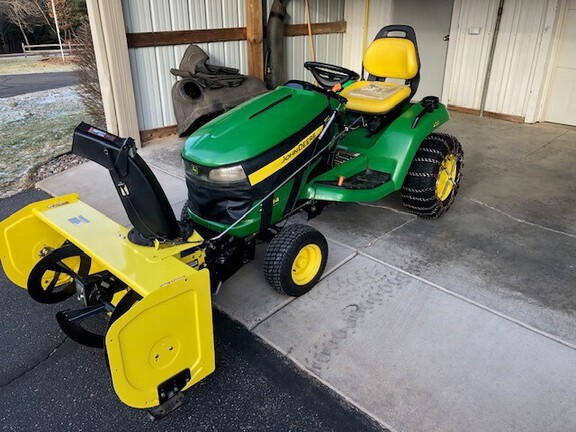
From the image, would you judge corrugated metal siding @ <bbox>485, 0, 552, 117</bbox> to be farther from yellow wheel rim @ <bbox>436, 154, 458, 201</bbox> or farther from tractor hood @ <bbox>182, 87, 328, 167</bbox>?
tractor hood @ <bbox>182, 87, 328, 167</bbox>

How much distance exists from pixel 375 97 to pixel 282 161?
1.21m

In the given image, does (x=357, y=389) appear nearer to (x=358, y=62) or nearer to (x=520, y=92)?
(x=520, y=92)

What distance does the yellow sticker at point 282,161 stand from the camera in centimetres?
243

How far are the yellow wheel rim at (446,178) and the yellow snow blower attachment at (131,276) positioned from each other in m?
2.12

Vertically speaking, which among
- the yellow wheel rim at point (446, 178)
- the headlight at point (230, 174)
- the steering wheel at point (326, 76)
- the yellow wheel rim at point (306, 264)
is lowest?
the yellow wheel rim at point (306, 264)

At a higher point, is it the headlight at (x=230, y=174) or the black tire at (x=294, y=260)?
the headlight at (x=230, y=174)

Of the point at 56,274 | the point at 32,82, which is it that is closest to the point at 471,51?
the point at 56,274

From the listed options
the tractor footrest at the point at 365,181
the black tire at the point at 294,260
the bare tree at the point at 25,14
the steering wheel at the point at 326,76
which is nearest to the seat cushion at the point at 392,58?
the steering wheel at the point at 326,76

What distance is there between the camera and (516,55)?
19.5 feet

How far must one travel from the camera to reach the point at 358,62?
7.66m

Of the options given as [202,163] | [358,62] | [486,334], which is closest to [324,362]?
[486,334]

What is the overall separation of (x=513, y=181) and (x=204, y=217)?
310cm

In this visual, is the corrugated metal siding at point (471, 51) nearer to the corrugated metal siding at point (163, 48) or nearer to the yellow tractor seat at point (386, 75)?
the corrugated metal siding at point (163, 48)

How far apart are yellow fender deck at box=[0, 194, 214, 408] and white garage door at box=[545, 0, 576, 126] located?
549 centimetres
